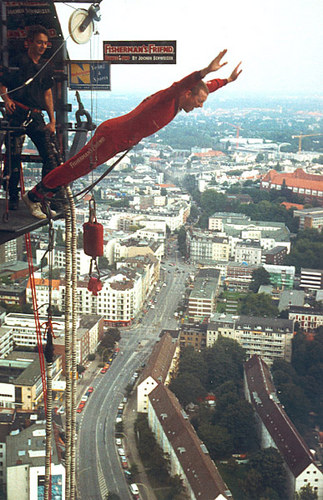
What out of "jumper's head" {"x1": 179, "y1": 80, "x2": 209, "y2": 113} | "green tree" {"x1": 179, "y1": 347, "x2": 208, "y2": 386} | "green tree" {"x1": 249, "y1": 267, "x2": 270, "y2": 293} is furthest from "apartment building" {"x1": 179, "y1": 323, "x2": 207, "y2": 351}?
"jumper's head" {"x1": 179, "y1": 80, "x2": 209, "y2": 113}

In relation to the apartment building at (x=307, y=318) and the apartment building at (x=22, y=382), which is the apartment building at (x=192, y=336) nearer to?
the apartment building at (x=307, y=318)

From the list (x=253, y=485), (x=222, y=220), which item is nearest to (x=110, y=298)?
(x=253, y=485)

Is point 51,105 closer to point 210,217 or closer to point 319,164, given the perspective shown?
point 210,217

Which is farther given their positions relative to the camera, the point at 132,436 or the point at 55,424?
the point at 132,436

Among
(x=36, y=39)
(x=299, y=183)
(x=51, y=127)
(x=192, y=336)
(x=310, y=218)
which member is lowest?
(x=192, y=336)

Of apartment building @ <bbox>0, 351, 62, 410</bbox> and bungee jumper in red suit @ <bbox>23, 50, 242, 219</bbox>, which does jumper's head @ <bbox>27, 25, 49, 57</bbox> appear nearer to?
bungee jumper in red suit @ <bbox>23, 50, 242, 219</bbox>

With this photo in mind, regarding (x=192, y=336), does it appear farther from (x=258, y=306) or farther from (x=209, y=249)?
(x=209, y=249)

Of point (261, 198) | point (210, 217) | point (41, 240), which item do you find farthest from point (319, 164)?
point (41, 240)

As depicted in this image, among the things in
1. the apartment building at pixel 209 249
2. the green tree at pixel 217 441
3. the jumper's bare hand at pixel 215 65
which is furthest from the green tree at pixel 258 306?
the jumper's bare hand at pixel 215 65
